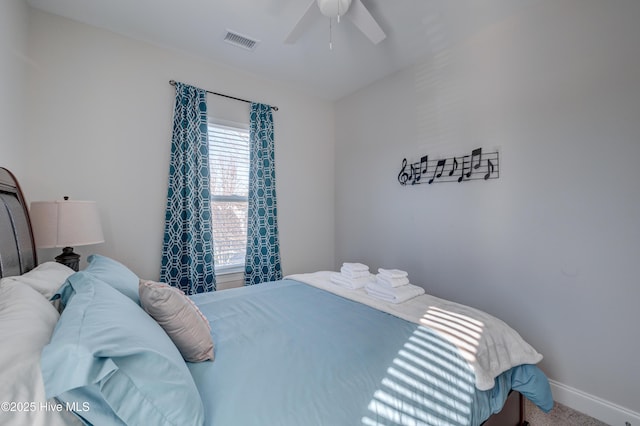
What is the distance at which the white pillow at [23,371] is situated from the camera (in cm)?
53

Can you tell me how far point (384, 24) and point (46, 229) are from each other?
2.95 metres

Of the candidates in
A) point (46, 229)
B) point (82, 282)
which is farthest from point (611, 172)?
point (46, 229)

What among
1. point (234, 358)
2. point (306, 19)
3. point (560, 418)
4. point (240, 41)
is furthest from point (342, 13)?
point (560, 418)

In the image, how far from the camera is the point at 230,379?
1003 millimetres

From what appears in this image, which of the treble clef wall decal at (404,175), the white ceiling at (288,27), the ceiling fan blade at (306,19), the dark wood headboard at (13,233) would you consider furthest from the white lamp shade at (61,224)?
the treble clef wall decal at (404,175)

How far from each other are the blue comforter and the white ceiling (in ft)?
7.30

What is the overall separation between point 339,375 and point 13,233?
1.74 metres

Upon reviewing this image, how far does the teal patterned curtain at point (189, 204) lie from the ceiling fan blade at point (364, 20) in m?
1.73

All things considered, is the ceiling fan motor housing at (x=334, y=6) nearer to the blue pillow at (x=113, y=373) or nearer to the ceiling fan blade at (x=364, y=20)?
the ceiling fan blade at (x=364, y=20)

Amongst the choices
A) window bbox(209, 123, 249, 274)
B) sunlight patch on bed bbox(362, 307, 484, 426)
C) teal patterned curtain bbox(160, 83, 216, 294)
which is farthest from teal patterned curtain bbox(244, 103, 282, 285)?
sunlight patch on bed bbox(362, 307, 484, 426)

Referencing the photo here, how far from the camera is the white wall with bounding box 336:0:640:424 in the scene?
5.57 feet

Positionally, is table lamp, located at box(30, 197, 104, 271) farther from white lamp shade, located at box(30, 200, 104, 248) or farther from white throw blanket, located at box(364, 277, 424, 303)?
white throw blanket, located at box(364, 277, 424, 303)

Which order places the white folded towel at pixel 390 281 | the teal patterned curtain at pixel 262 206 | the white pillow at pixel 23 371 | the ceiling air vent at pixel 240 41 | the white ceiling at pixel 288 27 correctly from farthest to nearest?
the teal patterned curtain at pixel 262 206 < the ceiling air vent at pixel 240 41 < the white ceiling at pixel 288 27 < the white folded towel at pixel 390 281 < the white pillow at pixel 23 371

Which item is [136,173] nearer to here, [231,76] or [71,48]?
[71,48]
